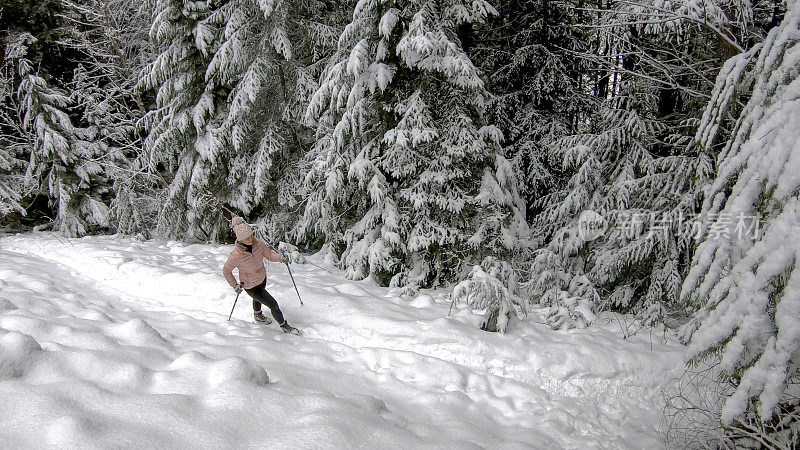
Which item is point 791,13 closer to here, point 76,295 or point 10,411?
point 10,411

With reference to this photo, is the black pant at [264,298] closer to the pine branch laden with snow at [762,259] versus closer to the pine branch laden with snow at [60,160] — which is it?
the pine branch laden with snow at [762,259]

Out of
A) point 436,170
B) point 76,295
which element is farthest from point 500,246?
point 76,295

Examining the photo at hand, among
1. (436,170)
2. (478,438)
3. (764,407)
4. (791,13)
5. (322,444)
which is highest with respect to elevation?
(791,13)

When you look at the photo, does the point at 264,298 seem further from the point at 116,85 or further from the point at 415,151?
the point at 116,85

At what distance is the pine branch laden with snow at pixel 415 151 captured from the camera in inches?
315

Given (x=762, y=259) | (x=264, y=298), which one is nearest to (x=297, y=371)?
(x=264, y=298)

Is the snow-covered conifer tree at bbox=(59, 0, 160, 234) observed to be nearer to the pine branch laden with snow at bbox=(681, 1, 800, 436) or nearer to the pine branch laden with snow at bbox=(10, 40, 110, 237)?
the pine branch laden with snow at bbox=(10, 40, 110, 237)

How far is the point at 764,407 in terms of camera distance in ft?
10.7

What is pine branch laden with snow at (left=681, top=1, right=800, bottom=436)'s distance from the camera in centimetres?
326

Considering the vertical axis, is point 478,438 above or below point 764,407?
below

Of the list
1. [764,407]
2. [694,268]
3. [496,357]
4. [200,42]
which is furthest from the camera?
[200,42]

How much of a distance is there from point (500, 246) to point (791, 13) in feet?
17.8

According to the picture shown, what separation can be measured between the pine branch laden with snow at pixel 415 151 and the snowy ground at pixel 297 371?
3.68 feet

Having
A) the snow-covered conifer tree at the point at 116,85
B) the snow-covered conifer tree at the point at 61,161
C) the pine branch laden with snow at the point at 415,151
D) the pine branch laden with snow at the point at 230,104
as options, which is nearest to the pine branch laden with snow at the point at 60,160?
the snow-covered conifer tree at the point at 61,161
